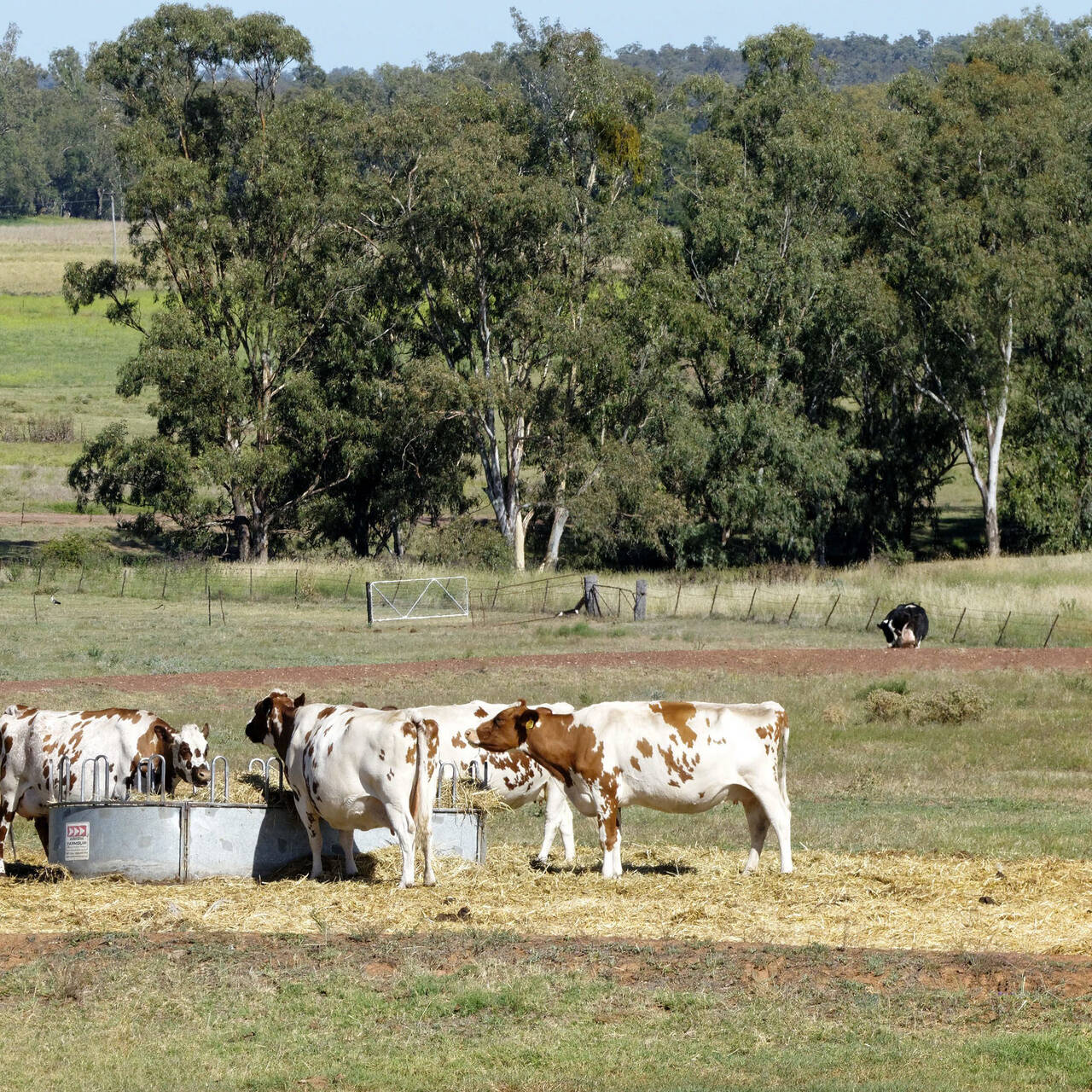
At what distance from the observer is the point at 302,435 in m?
63.1

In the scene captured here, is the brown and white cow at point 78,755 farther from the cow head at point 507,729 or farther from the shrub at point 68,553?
the shrub at point 68,553

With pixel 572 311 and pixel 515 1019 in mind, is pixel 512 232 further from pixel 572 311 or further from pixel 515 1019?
pixel 515 1019

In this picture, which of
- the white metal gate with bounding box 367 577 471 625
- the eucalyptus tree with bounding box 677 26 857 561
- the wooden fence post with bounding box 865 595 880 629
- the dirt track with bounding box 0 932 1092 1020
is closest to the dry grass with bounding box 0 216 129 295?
the eucalyptus tree with bounding box 677 26 857 561

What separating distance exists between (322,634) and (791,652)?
12189mm

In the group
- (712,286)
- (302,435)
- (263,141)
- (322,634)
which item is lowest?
(322,634)

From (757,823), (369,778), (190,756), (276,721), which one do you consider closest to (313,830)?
(369,778)

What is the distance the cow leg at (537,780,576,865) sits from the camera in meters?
16.5

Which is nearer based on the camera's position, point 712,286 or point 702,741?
point 702,741

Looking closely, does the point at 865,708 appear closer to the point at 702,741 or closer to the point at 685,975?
the point at 702,741

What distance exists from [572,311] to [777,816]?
156ft

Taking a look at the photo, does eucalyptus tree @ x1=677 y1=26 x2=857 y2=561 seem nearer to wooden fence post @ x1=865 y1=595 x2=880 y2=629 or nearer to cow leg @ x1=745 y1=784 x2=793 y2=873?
wooden fence post @ x1=865 y1=595 x2=880 y2=629

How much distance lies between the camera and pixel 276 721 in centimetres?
1709

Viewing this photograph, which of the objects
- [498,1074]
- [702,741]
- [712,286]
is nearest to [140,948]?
[498,1074]

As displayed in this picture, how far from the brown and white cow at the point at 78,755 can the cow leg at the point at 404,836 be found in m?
2.66
